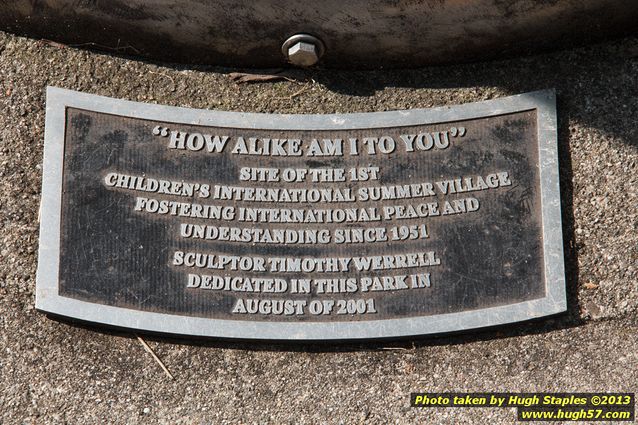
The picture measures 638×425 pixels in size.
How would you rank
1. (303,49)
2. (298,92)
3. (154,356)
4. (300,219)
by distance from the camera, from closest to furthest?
1. (154,356)
2. (300,219)
3. (303,49)
4. (298,92)

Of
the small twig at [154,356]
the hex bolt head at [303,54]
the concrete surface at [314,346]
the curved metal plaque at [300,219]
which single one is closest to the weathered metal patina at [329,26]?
the hex bolt head at [303,54]

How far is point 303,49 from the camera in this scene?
3781 mm

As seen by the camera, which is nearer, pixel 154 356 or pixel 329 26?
pixel 154 356

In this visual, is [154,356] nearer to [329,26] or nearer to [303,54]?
[303,54]

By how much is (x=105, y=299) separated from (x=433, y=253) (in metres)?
1.29

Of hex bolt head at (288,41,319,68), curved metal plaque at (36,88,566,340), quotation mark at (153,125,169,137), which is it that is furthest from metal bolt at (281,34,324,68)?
quotation mark at (153,125,169,137)

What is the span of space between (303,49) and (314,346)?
1219mm

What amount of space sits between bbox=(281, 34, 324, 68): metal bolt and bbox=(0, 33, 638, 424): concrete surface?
17 cm

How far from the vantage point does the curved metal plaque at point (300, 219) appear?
3.52 meters

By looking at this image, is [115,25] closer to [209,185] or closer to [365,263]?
[209,185]

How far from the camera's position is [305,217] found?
368cm

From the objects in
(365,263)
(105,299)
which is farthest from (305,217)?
(105,299)

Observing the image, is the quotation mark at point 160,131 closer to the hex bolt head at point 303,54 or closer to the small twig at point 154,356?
the hex bolt head at point 303,54

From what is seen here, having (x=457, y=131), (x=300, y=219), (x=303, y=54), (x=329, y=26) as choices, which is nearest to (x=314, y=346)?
(x=300, y=219)
